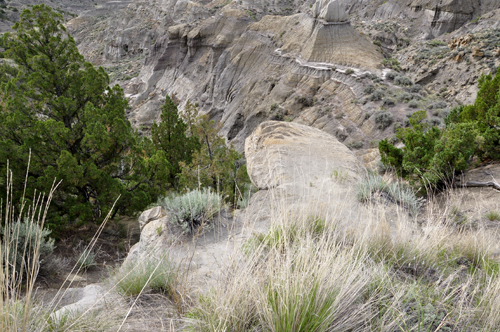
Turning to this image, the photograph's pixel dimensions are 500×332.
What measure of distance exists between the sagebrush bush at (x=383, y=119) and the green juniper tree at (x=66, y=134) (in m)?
12.9

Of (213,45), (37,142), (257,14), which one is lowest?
(37,142)

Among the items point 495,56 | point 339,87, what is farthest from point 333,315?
point 495,56

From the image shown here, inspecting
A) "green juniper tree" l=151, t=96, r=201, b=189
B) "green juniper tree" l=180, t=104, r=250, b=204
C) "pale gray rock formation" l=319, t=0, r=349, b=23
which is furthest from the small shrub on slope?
"pale gray rock formation" l=319, t=0, r=349, b=23

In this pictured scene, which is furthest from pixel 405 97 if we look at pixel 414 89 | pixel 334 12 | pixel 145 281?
pixel 145 281

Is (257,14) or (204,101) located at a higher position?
(257,14)

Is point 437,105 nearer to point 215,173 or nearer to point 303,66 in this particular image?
point 303,66

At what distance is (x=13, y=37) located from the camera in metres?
10.2

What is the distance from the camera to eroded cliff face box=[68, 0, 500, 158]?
2048 centimetres

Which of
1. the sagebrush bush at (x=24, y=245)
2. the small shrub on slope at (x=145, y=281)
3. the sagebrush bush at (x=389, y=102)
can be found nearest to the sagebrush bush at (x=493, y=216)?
the small shrub on slope at (x=145, y=281)

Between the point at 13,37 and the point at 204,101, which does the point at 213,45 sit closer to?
the point at 204,101

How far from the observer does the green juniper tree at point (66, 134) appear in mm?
7891

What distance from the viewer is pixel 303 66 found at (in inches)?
1032

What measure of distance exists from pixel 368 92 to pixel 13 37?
62.1 feet

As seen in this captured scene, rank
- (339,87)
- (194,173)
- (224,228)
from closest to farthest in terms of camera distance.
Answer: (224,228) < (194,173) < (339,87)
